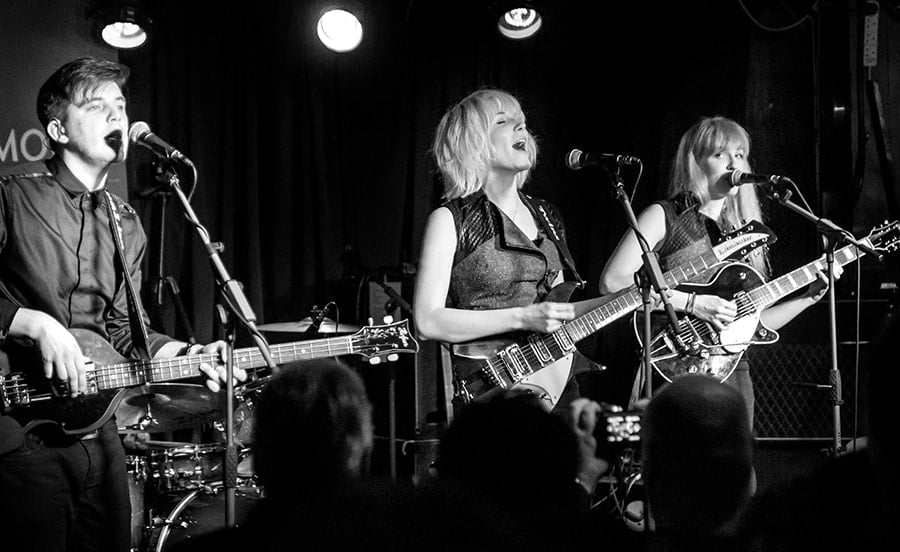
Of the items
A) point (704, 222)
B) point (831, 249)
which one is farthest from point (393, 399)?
point (831, 249)

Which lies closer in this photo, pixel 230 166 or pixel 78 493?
pixel 78 493

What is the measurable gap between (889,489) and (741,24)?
462 cm

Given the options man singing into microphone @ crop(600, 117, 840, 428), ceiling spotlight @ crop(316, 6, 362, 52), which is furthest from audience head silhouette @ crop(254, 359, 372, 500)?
ceiling spotlight @ crop(316, 6, 362, 52)

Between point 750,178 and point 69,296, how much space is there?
287cm

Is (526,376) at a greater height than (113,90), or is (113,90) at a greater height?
(113,90)

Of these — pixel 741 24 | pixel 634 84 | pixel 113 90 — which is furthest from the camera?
pixel 634 84

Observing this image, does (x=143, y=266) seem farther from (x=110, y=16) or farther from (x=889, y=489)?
(x=889, y=489)

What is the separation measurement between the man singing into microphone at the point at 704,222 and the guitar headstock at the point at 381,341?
1038 mm

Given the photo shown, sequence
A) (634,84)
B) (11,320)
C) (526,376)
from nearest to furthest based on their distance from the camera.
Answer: (11,320), (526,376), (634,84)

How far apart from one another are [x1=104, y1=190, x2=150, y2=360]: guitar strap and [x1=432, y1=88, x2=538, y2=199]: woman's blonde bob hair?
1.37m

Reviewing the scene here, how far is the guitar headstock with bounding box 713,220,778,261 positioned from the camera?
13.5ft

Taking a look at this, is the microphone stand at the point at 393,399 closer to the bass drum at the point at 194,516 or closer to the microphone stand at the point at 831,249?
the bass drum at the point at 194,516

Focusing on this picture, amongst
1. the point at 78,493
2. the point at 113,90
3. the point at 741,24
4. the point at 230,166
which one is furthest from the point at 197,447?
the point at 741,24

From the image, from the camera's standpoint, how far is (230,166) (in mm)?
5691
